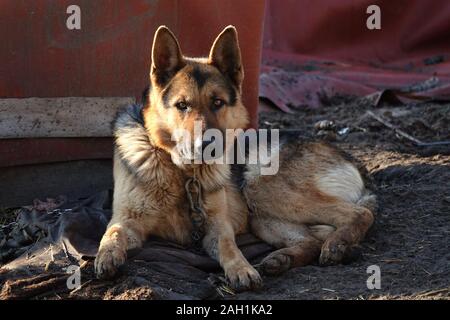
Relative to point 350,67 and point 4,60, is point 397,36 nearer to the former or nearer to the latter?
point 350,67

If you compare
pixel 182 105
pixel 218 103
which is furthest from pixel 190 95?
pixel 218 103

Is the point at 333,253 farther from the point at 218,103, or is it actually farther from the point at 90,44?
the point at 90,44

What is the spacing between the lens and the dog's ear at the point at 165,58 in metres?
4.93

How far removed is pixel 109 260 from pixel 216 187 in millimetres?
1182

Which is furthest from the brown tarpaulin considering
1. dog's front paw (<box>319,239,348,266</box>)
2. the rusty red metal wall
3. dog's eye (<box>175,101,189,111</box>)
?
dog's front paw (<box>319,239,348,266</box>)

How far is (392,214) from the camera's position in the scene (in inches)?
225

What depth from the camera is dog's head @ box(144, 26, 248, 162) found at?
479cm

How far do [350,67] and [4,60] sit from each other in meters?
6.28

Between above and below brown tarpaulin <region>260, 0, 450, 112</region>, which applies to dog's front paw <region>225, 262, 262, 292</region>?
below

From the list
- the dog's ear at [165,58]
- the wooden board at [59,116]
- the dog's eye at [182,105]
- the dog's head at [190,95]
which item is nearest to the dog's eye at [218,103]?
the dog's head at [190,95]

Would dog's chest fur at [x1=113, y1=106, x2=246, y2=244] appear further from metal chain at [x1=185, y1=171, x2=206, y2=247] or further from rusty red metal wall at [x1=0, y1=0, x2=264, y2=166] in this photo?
rusty red metal wall at [x1=0, y1=0, x2=264, y2=166]

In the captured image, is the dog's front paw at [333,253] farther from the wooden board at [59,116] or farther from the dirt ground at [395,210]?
the wooden board at [59,116]

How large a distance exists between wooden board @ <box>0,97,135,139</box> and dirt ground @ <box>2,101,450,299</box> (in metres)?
1.83

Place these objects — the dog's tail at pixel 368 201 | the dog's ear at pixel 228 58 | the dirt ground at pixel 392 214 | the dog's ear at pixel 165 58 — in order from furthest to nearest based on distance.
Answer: the dog's tail at pixel 368 201 < the dog's ear at pixel 228 58 < the dog's ear at pixel 165 58 < the dirt ground at pixel 392 214
